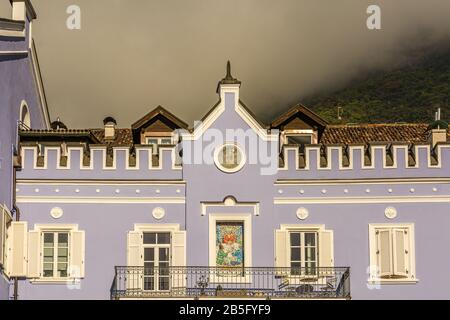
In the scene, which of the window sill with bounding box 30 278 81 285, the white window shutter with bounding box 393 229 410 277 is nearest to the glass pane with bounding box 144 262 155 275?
the window sill with bounding box 30 278 81 285

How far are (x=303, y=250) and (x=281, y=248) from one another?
72 centimetres

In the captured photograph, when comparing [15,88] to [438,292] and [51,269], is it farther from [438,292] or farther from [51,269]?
[438,292]

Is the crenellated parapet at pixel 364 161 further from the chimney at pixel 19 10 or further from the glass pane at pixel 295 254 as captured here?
the chimney at pixel 19 10

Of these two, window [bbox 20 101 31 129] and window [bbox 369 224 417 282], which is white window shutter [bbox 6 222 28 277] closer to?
window [bbox 20 101 31 129]

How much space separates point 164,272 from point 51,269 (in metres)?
3.60

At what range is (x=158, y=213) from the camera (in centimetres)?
5106

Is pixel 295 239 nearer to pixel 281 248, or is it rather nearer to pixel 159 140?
pixel 281 248

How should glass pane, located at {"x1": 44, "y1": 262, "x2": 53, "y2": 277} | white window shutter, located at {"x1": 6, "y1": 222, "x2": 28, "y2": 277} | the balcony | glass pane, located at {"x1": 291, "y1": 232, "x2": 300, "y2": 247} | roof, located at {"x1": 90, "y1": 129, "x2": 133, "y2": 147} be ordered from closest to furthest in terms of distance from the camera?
white window shutter, located at {"x1": 6, "y1": 222, "x2": 28, "y2": 277} → the balcony → glass pane, located at {"x1": 44, "y1": 262, "x2": 53, "y2": 277} → glass pane, located at {"x1": 291, "y1": 232, "x2": 300, "y2": 247} → roof, located at {"x1": 90, "y1": 129, "x2": 133, "y2": 147}

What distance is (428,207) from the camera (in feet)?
167

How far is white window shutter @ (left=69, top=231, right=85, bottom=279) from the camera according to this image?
50312 mm

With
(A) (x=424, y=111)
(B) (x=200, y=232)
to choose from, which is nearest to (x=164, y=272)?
(B) (x=200, y=232)

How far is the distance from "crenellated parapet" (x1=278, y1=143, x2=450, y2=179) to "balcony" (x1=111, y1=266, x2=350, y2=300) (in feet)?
10.6

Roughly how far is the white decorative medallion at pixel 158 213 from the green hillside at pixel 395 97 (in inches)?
910
